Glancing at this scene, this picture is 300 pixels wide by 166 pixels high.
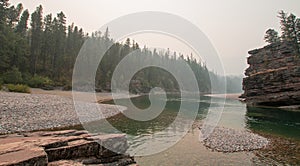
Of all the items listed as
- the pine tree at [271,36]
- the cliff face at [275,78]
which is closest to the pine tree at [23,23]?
the cliff face at [275,78]

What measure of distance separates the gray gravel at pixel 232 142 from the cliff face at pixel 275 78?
135ft

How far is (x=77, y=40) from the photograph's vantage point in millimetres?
92500

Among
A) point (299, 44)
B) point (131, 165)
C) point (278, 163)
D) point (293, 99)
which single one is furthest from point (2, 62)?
point (299, 44)

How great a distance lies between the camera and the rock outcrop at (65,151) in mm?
7055

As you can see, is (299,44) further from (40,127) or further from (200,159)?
(40,127)

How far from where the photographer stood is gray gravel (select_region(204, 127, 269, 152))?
16.9 metres

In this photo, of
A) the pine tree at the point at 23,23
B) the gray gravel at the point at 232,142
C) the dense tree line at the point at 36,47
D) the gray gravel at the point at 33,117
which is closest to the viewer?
the gray gravel at the point at 232,142

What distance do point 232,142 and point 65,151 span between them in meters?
16.0

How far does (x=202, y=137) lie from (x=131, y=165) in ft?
40.2

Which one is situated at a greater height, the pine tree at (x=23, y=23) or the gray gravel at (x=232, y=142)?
the pine tree at (x=23, y=23)

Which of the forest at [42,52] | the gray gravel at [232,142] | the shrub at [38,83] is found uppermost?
the forest at [42,52]

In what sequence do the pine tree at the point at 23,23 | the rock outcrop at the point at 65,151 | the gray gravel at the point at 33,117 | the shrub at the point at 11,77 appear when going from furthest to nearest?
1. the pine tree at the point at 23,23
2. the shrub at the point at 11,77
3. the gray gravel at the point at 33,117
4. the rock outcrop at the point at 65,151

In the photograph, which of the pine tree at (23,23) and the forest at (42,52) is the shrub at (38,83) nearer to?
the forest at (42,52)

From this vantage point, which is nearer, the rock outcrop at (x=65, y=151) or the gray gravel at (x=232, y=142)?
the rock outcrop at (x=65, y=151)
